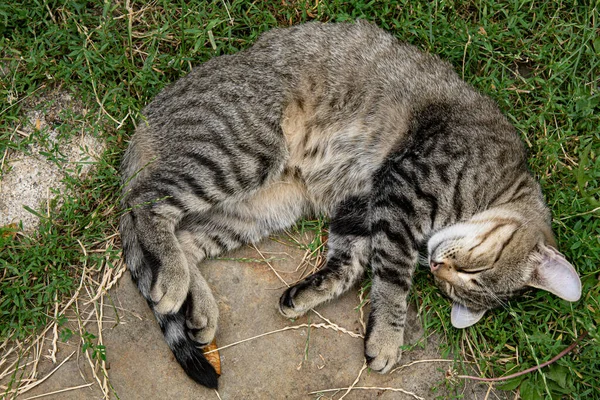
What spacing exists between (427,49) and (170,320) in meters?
2.37

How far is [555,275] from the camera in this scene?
11.4 feet

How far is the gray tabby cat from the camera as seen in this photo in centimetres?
355

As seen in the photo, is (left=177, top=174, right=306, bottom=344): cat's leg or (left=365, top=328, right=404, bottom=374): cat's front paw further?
(left=177, top=174, right=306, bottom=344): cat's leg

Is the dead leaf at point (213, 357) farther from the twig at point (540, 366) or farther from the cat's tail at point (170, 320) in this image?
the twig at point (540, 366)

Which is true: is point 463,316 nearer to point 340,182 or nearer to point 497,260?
point 497,260

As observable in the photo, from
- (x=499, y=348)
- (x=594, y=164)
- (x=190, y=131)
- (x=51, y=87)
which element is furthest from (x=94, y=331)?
(x=594, y=164)

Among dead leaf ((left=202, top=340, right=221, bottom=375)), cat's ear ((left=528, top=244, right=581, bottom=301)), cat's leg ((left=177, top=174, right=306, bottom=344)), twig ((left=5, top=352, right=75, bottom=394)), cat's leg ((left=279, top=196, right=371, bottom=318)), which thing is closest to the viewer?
cat's ear ((left=528, top=244, right=581, bottom=301))

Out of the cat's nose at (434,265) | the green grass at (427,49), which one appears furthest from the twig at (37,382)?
the cat's nose at (434,265)

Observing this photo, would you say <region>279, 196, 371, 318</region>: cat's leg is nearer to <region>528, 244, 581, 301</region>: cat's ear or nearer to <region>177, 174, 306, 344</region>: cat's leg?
<region>177, 174, 306, 344</region>: cat's leg

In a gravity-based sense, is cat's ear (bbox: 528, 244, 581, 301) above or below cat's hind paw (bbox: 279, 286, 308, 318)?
above

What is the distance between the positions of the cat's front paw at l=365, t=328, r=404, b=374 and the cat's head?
45 cm

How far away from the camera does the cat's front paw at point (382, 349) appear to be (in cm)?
364

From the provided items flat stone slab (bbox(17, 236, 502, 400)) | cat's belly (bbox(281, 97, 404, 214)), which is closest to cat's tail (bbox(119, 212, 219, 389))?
flat stone slab (bbox(17, 236, 502, 400))

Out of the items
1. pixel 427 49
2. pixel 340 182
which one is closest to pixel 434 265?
pixel 340 182
